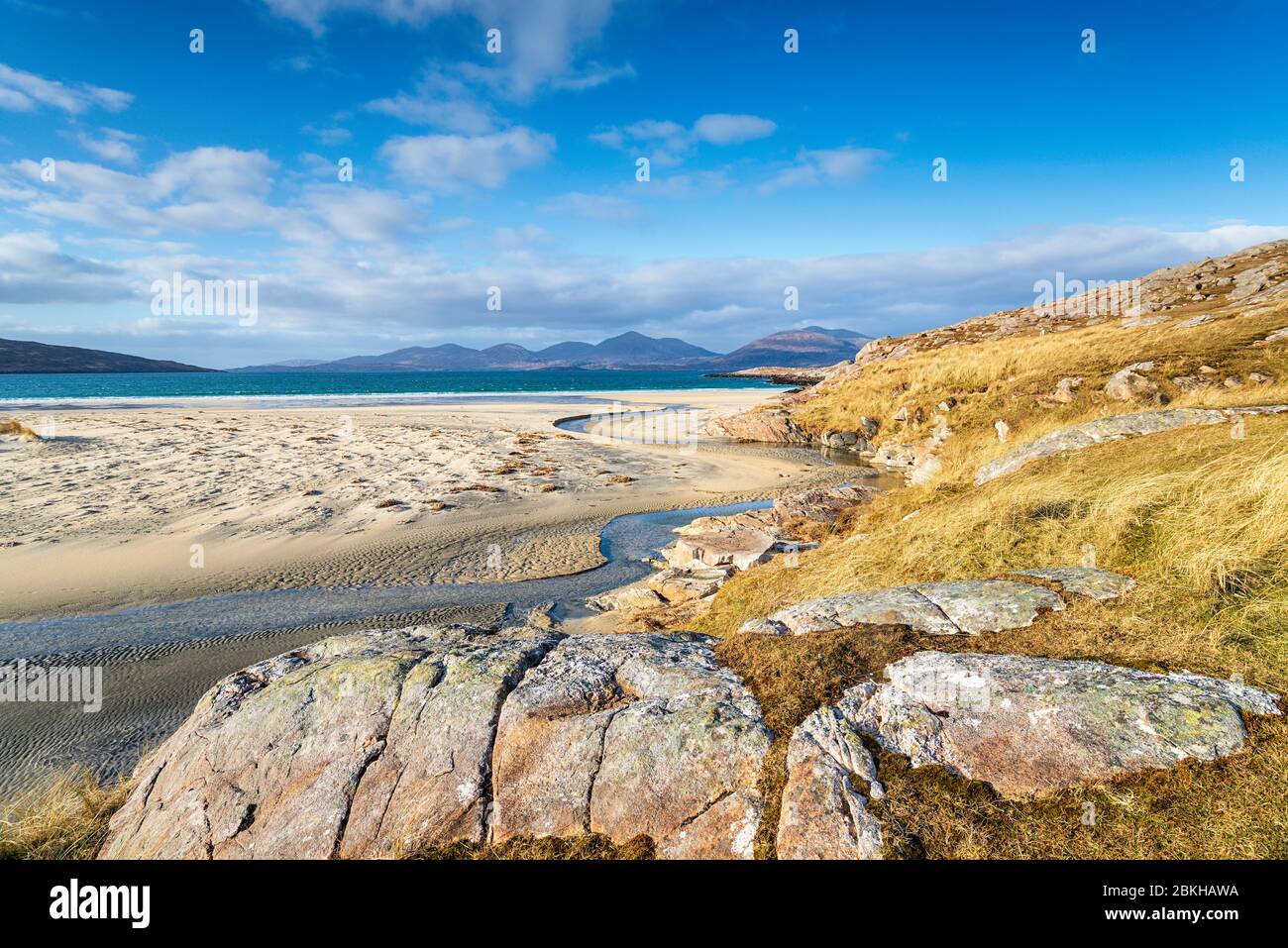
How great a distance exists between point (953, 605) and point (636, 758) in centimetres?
310

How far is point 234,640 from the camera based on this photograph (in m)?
9.73

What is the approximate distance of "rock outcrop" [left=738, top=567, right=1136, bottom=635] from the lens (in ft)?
15.3

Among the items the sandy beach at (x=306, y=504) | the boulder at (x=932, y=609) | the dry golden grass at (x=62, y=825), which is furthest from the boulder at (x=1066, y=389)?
the dry golden grass at (x=62, y=825)

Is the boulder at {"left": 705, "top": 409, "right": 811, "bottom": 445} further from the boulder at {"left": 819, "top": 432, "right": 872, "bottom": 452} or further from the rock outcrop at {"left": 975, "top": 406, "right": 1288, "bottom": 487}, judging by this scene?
the rock outcrop at {"left": 975, "top": 406, "right": 1288, "bottom": 487}

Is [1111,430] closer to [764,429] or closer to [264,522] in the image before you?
[264,522]

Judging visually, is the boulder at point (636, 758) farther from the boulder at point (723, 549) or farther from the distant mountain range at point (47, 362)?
the distant mountain range at point (47, 362)

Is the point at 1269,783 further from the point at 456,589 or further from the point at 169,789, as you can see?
the point at 456,589

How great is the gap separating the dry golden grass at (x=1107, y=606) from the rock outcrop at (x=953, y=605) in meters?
0.19

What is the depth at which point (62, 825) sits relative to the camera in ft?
14.8

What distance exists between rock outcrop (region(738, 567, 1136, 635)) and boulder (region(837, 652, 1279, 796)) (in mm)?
906

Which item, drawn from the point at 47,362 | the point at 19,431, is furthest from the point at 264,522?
the point at 47,362

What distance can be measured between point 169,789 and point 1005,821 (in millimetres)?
5589
